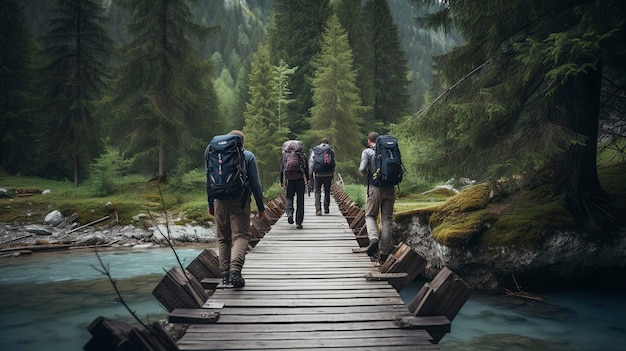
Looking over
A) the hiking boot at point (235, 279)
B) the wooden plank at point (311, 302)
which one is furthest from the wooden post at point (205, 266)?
the wooden plank at point (311, 302)

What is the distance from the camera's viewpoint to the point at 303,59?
37562 millimetres

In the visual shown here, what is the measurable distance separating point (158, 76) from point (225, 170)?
23.3 meters

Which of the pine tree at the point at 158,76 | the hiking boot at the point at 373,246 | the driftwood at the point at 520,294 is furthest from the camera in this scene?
the pine tree at the point at 158,76

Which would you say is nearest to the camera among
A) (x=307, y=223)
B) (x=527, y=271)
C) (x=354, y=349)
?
(x=354, y=349)

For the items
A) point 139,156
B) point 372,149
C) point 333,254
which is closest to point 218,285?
point 333,254

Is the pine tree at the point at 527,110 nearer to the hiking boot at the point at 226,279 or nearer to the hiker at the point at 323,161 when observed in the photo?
the hiker at the point at 323,161

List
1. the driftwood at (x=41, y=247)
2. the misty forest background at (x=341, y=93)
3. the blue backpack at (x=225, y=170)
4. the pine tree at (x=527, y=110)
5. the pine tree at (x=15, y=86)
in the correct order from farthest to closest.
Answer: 1. the pine tree at (x=15, y=86)
2. the driftwood at (x=41, y=247)
3. the misty forest background at (x=341, y=93)
4. the pine tree at (x=527, y=110)
5. the blue backpack at (x=225, y=170)

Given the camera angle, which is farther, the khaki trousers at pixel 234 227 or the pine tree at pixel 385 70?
the pine tree at pixel 385 70

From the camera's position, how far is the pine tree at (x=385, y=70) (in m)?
37.4

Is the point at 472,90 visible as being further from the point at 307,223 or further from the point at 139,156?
the point at 139,156

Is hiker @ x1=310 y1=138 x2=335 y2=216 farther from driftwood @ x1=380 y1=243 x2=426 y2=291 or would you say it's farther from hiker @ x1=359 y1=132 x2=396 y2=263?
driftwood @ x1=380 y1=243 x2=426 y2=291

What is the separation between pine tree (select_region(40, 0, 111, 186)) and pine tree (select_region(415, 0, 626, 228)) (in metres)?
25.9

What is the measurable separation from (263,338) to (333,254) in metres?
3.95

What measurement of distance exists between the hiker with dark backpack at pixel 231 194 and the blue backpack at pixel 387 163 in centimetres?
234
